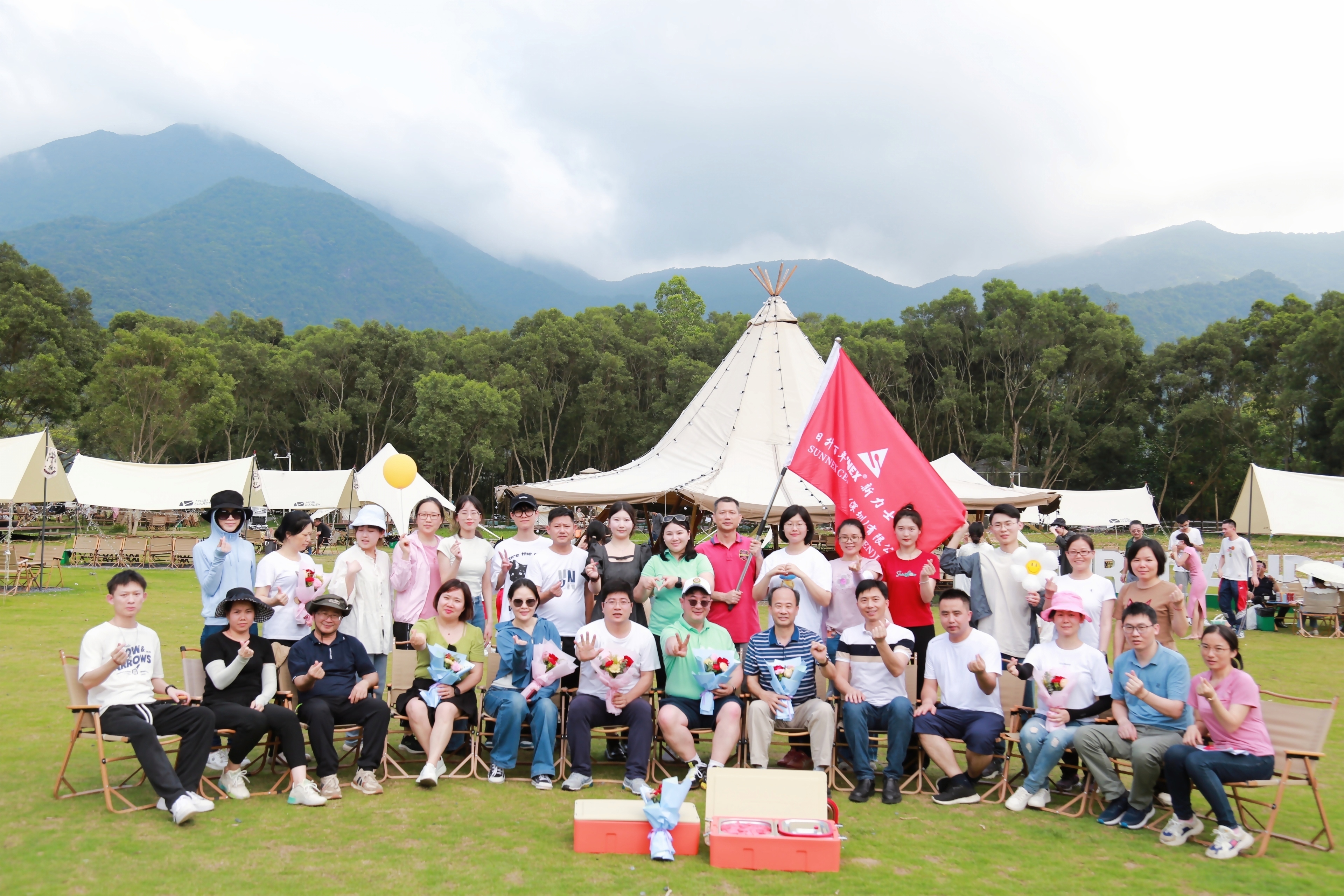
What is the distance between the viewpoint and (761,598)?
6.00m

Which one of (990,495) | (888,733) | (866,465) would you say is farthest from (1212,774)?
(990,495)

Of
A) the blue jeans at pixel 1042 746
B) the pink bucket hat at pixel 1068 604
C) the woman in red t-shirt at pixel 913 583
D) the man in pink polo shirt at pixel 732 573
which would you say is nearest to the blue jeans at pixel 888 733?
the woman in red t-shirt at pixel 913 583

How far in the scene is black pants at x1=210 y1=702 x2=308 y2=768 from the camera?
5.14m

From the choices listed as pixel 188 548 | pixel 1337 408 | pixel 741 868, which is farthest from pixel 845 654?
pixel 1337 408

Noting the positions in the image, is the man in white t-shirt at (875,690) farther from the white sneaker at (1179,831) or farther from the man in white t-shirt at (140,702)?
the man in white t-shirt at (140,702)

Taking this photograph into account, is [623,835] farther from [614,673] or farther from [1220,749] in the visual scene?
[1220,749]

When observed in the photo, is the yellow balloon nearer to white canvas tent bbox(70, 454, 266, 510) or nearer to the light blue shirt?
the light blue shirt

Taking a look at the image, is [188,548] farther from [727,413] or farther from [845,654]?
[845,654]

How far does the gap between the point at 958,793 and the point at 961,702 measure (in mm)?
545

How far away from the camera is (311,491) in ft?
102

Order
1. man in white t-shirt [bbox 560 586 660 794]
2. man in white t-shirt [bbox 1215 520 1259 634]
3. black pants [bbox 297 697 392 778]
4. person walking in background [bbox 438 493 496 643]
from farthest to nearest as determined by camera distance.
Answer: man in white t-shirt [bbox 1215 520 1259 634]
person walking in background [bbox 438 493 496 643]
man in white t-shirt [bbox 560 586 660 794]
black pants [bbox 297 697 392 778]

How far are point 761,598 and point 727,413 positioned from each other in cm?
1252

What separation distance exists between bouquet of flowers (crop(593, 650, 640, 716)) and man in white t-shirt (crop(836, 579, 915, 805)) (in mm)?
1326

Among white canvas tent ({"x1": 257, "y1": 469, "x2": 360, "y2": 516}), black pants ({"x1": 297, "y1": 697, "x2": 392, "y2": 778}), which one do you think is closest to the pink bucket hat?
black pants ({"x1": 297, "y1": 697, "x2": 392, "y2": 778})
